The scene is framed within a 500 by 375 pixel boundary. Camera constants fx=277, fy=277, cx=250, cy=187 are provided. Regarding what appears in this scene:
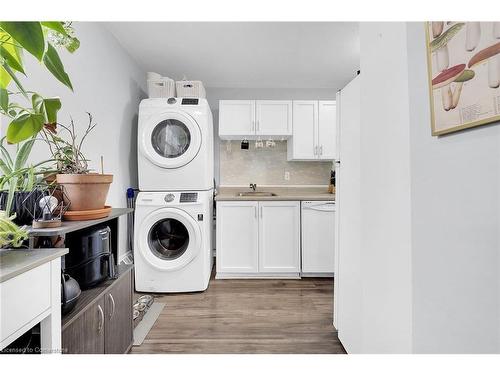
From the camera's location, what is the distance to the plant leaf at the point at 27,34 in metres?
0.40

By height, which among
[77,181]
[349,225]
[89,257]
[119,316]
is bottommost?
[119,316]

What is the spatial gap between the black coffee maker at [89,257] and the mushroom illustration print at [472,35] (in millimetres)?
1545

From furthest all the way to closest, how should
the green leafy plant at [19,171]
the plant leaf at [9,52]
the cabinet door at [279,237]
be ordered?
the cabinet door at [279,237], the green leafy plant at [19,171], the plant leaf at [9,52]

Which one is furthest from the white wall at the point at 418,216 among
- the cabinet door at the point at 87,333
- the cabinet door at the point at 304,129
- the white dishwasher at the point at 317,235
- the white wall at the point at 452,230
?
→ the cabinet door at the point at 304,129

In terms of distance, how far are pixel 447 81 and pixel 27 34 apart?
3.03ft

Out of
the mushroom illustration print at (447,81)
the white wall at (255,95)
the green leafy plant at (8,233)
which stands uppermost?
the white wall at (255,95)

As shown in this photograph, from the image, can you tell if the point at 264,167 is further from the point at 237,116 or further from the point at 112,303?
the point at 112,303

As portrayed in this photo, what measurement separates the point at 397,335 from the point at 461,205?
608 mm

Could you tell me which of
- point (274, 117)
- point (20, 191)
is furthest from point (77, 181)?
point (274, 117)

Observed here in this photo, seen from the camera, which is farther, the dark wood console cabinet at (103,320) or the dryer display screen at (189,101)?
the dryer display screen at (189,101)

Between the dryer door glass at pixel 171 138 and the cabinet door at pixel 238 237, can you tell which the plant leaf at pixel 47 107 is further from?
the cabinet door at pixel 238 237

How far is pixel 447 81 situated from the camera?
0.74 m

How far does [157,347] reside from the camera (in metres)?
1.76
